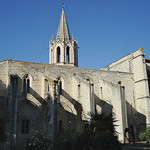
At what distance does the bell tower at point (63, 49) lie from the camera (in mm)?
32344

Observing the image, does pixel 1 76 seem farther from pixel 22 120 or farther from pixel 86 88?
pixel 86 88

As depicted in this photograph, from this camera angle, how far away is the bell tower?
32344 millimetres

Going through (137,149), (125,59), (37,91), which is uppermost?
(125,59)

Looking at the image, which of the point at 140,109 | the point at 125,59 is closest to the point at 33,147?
the point at 140,109

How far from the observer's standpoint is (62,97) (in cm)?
2131

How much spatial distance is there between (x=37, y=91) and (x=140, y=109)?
1240 cm

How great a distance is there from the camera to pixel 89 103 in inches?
763

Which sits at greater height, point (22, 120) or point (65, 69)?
point (65, 69)

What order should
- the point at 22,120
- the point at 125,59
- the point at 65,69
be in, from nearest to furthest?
the point at 22,120 → the point at 65,69 → the point at 125,59

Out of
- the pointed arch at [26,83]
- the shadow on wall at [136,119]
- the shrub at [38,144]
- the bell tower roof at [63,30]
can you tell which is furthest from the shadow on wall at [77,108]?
the bell tower roof at [63,30]

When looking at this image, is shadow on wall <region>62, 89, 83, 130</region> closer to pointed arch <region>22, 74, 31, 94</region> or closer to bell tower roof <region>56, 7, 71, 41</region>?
pointed arch <region>22, 74, 31, 94</region>

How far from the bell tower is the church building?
9157mm

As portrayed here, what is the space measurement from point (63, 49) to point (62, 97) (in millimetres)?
12922

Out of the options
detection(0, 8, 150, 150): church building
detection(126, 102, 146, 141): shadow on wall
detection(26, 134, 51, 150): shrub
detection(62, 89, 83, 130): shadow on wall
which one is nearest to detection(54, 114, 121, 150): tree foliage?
detection(26, 134, 51, 150): shrub
